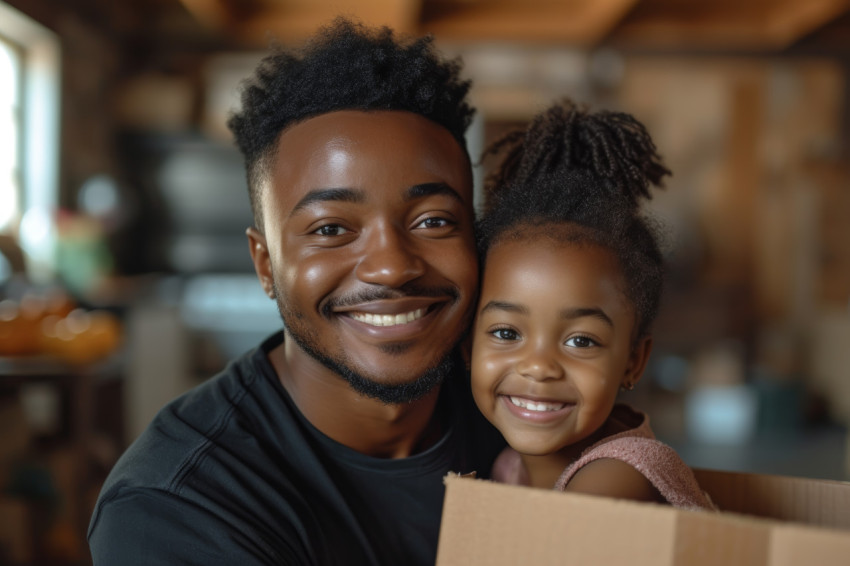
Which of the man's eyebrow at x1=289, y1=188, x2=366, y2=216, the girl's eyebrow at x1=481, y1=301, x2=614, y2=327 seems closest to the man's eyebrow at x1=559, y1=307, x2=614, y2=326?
the girl's eyebrow at x1=481, y1=301, x2=614, y2=327

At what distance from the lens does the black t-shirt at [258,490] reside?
99 centimetres

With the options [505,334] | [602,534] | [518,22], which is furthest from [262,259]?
[518,22]

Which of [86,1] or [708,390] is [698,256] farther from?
[86,1]

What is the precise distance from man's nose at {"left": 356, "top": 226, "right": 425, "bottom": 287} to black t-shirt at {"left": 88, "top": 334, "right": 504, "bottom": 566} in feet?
0.82

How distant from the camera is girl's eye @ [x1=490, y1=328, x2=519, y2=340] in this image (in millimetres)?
1246

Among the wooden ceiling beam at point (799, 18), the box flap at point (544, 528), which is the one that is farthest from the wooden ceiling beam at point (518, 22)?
the box flap at point (544, 528)

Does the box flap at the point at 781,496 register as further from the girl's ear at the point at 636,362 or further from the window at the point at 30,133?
the window at the point at 30,133

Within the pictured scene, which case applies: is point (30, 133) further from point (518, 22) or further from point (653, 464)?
point (653, 464)

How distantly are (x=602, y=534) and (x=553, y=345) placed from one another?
0.52 m

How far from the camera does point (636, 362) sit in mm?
1316

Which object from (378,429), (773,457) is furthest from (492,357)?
(773,457)

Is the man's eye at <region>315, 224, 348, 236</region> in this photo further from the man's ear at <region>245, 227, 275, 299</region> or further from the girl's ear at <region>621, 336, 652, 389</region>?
the girl's ear at <region>621, 336, 652, 389</region>

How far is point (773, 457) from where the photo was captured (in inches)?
194

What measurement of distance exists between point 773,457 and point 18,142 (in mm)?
4949
